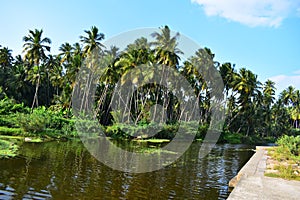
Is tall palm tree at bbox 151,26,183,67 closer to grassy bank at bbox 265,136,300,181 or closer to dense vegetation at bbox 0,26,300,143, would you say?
dense vegetation at bbox 0,26,300,143

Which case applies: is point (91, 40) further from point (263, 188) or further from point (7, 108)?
point (263, 188)

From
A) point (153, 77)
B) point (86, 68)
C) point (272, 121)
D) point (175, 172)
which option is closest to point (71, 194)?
point (175, 172)

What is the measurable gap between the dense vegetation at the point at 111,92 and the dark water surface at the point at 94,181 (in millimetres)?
13491

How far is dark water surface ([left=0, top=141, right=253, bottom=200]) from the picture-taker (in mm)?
9078

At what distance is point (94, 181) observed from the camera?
10.8 meters

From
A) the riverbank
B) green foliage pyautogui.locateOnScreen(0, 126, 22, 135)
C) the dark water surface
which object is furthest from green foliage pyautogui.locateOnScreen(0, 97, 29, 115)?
the riverbank

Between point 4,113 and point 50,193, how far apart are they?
2503cm

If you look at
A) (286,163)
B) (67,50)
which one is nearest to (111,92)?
(67,50)

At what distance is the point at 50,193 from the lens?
8.80 m

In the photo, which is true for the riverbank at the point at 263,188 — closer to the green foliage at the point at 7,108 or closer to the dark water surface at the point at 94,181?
the dark water surface at the point at 94,181

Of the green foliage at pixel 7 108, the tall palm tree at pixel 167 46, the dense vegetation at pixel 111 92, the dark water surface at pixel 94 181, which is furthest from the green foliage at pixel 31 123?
the tall palm tree at pixel 167 46

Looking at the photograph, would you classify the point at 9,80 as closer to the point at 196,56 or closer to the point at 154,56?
the point at 154,56

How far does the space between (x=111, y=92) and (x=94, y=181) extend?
34.6 m

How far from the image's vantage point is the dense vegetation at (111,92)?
31.0 meters
